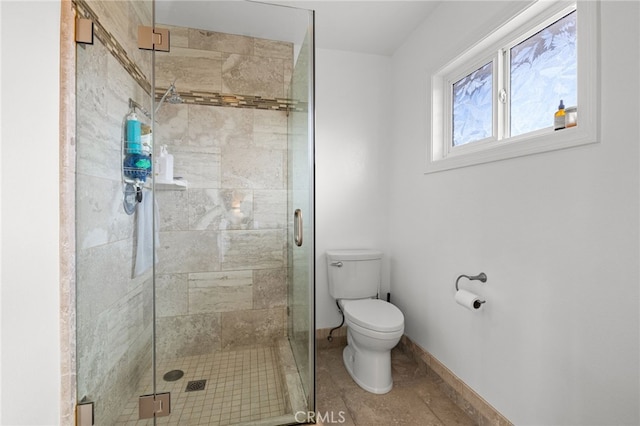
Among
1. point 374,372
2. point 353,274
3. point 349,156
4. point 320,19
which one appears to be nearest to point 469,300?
point 374,372

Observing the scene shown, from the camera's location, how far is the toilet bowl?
173 centimetres

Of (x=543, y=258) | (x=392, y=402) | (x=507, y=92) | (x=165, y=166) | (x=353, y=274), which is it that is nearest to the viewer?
(x=543, y=258)

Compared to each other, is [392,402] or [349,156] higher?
[349,156]

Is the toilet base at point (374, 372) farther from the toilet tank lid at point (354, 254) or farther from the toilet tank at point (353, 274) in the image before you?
the toilet tank lid at point (354, 254)

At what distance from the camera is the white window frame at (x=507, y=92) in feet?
3.50

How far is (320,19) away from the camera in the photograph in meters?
2.03

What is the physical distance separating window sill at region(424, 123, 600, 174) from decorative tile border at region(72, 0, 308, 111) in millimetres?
931

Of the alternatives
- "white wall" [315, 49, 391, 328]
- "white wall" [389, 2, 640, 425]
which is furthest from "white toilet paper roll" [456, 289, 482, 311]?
"white wall" [315, 49, 391, 328]

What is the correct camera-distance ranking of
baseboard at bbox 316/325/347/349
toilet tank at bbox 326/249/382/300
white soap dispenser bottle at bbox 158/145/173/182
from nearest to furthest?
1. white soap dispenser bottle at bbox 158/145/173/182
2. toilet tank at bbox 326/249/382/300
3. baseboard at bbox 316/325/347/349

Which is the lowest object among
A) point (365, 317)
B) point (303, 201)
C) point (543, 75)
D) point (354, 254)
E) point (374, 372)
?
point (374, 372)

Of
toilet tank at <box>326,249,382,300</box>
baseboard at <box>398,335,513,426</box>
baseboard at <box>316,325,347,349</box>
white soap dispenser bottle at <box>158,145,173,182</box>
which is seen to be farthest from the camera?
baseboard at <box>316,325,347,349</box>

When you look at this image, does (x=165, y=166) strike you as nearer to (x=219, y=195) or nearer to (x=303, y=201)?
(x=219, y=195)

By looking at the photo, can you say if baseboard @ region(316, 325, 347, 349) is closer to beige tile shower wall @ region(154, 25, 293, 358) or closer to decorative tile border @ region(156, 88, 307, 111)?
beige tile shower wall @ region(154, 25, 293, 358)

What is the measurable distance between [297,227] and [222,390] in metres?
A: 0.88
